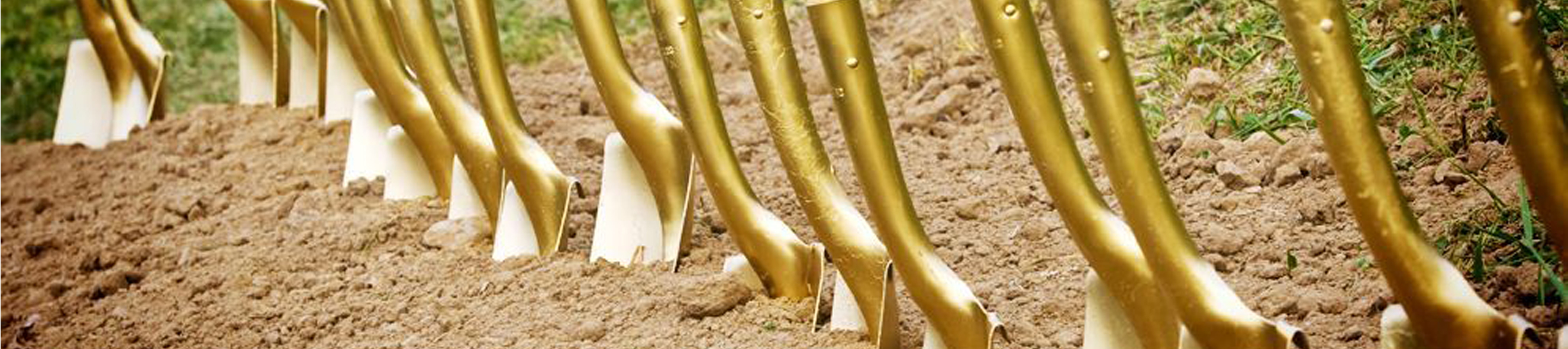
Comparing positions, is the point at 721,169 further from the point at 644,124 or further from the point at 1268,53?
the point at 1268,53

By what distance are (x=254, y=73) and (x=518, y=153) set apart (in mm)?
1328

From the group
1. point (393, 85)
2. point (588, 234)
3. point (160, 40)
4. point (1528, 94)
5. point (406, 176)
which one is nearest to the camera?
point (1528, 94)

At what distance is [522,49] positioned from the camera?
4.58m

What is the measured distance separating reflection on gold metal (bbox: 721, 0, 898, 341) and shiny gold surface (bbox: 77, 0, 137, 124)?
2121mm

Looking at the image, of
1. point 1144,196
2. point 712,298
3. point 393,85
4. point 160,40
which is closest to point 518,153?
point 393,85

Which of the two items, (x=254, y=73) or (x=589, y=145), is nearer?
(x=589, y=145)

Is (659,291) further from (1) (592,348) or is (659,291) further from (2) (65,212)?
(2) (65,212)

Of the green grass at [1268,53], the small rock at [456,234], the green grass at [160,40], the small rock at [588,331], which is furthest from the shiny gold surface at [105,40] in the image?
the green grass at [1268,53]

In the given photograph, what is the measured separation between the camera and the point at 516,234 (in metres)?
3.09

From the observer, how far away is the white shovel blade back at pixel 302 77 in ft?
13.1

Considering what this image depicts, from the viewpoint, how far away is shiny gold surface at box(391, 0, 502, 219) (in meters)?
3.07

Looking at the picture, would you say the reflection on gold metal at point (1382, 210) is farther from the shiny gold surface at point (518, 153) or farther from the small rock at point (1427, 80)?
the shiny gold surface at point (518, 153)

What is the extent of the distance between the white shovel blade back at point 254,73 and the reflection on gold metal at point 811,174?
6.19 ft

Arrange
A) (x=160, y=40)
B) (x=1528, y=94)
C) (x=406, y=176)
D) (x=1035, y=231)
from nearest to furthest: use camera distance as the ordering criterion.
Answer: (x=1528, y=94) < (x=1035, y=231) < (x=406, y=176) < (x=160, y=40)
